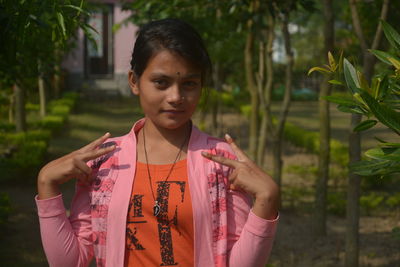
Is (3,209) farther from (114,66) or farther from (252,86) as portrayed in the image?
(114,66)

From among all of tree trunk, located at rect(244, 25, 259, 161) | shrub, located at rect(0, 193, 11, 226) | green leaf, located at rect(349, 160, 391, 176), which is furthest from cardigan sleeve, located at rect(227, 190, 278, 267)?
tree trunk, located at rect(244, 25, 259, 161)

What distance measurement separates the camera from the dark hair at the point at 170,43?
1.99 m

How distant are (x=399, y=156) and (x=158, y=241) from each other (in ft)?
2.62

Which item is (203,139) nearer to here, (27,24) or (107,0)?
(27,24)

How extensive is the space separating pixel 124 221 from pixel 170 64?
1.75ft

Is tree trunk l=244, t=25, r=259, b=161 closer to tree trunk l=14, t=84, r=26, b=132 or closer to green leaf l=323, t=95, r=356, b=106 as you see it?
tree trunk l=14, t=84, r=26, b=132

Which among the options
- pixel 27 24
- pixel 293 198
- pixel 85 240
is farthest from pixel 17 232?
pixel 85 240

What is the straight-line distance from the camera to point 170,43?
1.99 meters

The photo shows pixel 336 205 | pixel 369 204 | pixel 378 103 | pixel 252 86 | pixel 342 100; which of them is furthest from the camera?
pixel 252 86

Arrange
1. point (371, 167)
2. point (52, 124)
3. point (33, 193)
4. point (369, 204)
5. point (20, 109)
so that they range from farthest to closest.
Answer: point (52, 124) → point (20, 109) → point (33, 193) → point (369, 204) → point (371, 167)

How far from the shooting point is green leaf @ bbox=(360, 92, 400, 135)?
5.18 ft

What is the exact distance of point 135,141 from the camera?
6.84 feet

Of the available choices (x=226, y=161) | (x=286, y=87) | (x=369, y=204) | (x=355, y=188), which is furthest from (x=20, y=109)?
(x=226, y=161)

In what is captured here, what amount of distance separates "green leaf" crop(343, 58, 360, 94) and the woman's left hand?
38cm
